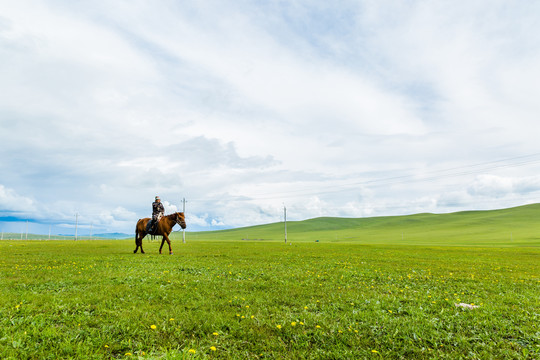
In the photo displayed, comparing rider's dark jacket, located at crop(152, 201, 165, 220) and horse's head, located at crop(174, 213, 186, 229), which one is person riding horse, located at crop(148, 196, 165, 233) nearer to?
rider's dark jacket, located at crop(152, 201, 165, 220)

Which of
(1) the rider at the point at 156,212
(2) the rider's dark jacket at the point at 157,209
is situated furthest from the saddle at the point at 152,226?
(2) the rider's dark jacket at the point at 157,209

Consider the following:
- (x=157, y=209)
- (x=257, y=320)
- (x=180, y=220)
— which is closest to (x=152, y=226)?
(x=157, y=209)

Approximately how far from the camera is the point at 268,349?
668 cm

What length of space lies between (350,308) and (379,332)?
202 cm

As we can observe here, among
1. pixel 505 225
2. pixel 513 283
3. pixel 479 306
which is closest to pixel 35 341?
pixel 479 306

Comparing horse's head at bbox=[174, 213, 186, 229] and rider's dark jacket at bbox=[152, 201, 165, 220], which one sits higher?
rider's dark jacket at bbox=[152, 201, 165, 220]

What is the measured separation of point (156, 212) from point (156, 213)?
0.40 feet

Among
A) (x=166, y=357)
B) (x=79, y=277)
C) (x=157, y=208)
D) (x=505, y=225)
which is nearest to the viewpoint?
(x=166, y=357)

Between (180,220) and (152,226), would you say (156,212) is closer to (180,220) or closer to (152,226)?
(152,226)

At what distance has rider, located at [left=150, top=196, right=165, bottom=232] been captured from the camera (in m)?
29.0

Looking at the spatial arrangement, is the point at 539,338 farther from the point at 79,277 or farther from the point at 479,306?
the point at 79,277

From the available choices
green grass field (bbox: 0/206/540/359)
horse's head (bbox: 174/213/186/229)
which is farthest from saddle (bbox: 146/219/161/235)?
green grass field (bbox: 0/206/540/359)

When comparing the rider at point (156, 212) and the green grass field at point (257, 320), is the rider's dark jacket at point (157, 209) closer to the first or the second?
the rider at point (156, 212)

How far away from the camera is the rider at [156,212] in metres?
29.0
